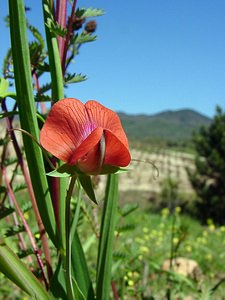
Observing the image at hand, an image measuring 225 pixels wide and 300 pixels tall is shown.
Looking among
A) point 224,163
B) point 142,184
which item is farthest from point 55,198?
point 142,184

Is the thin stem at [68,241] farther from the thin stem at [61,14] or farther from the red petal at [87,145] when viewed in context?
the thin stem at [61,14]

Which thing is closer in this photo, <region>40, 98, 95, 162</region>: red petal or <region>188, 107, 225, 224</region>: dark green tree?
<region>40, 98, 95, 162</region>: red petal

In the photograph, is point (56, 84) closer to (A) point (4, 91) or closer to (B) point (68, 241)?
(A) point (4, 91)

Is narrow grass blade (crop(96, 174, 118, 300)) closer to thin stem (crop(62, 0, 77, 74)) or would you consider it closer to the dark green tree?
thin stem (crop(62, 0, 77, 74))

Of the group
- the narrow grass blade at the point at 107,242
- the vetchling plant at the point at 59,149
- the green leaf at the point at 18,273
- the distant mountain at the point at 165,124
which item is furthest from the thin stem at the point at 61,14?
the distant mountain at the point at 165,124

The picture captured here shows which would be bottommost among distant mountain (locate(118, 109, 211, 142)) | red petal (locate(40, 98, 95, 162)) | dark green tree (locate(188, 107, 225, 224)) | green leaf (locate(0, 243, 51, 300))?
distant mountain (locate(118, 109, 211, 142))

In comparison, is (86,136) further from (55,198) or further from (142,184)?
(142,184)

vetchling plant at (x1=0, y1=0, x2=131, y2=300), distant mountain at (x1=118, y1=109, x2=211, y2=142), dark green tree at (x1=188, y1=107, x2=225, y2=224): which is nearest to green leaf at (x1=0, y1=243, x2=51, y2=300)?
vetchling plant at (x1=0, y1=0, x2=131, y2=300)

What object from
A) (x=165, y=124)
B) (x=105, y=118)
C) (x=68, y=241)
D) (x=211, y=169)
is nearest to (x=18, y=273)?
(x=68, y=241)
